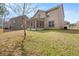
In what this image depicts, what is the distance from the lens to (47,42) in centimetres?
204

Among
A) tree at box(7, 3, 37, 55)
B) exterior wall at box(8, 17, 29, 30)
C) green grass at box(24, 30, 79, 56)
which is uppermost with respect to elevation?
tree at box(7, 3, 37, 55)

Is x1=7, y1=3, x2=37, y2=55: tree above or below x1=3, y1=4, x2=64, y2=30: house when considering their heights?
above

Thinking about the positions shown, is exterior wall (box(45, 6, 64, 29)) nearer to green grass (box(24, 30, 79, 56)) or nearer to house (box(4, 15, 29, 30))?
green grass (box(24, 30, 79, 56))

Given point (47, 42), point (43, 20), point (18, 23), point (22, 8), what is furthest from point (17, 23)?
point (47, 42)

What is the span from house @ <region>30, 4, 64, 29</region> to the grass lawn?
69 mm

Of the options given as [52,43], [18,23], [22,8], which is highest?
[22,8]

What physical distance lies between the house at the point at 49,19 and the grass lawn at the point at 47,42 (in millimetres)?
69

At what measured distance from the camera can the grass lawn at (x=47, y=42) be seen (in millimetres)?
2000

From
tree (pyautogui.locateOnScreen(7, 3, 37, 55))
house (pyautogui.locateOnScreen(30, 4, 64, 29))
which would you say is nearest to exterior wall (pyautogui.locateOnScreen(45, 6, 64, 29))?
house (pyautogui.locateOnScreen(30, 4, 64, 29))

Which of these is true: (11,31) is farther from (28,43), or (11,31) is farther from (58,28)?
(58,28)

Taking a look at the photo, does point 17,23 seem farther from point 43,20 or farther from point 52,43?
point 52,43

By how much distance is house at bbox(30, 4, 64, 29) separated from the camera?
81.4 inches

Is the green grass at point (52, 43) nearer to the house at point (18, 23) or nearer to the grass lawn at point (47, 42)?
the grass lawn at point (47, 42)

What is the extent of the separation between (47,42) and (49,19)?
0.88 feet
